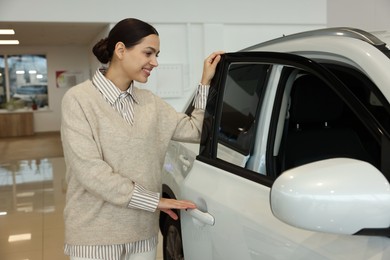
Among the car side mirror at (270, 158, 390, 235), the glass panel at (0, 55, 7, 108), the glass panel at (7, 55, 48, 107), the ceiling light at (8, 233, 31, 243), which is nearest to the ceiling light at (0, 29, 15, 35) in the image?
the glass panel at (7, 55, 48, 107)

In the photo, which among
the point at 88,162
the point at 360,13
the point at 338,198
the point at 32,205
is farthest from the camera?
the point at 32,205

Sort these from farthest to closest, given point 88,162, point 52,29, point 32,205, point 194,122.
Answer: point 52,29 → point 32,205 → point 194,122 → point 88,162

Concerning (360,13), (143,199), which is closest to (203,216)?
Result: (143,199)

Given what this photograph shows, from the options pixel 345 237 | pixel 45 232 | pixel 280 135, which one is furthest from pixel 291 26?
pixel 345 237

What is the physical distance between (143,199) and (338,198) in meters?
0.83

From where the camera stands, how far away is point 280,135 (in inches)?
62.1

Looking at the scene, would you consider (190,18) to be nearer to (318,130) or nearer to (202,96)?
(202,96)

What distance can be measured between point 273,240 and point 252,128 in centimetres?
46

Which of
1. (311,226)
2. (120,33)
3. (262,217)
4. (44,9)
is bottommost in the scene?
(262,217)

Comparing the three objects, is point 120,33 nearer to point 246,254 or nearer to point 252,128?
point 252,128

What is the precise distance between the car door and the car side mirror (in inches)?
6.2

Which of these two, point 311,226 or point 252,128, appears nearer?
point 311,226

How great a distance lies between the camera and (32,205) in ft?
16.6

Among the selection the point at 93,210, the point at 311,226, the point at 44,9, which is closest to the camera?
the point at 311,226
